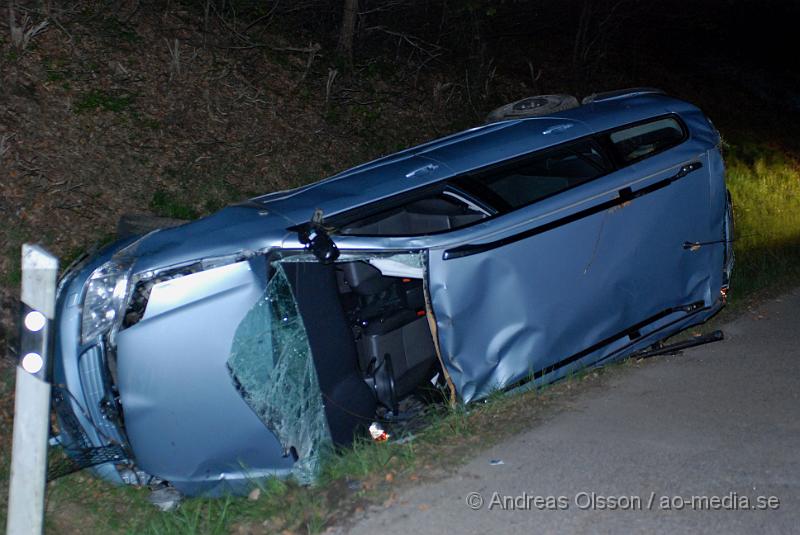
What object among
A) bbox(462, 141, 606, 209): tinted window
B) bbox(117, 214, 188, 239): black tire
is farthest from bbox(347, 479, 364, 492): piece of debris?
bbox(117, 214, 188, 239): black tire

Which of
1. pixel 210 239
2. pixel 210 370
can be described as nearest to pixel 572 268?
pixel 210 239

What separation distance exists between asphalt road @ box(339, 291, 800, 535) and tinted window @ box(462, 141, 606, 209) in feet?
4.38

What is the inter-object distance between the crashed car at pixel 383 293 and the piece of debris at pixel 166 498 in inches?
5.0

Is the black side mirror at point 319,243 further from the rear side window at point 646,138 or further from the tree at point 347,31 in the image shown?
the tree at point 347,31

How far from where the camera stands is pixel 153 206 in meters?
8.45

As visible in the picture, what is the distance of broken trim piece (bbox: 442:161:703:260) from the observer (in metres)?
5.13

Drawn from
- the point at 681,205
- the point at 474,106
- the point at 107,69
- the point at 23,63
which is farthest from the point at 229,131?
the point at 681,205

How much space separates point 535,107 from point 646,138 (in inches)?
40.4

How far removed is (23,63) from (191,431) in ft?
20.6

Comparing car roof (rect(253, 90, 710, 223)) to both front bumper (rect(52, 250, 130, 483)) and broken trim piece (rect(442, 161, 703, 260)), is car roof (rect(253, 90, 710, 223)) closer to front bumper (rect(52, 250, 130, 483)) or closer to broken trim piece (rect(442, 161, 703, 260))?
broken trim piece (rect(442, 161, 703, 260))

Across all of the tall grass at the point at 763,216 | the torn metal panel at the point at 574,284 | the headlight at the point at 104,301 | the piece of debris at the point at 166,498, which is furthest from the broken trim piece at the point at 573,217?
the tall grass at the point at 763,216

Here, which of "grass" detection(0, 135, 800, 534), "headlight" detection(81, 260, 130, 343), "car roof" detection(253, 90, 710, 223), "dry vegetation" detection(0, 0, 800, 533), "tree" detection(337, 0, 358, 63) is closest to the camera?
"grass" detection(0, 135, 800, 534)

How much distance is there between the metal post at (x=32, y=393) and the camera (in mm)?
3682

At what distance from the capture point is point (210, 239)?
196 inches
